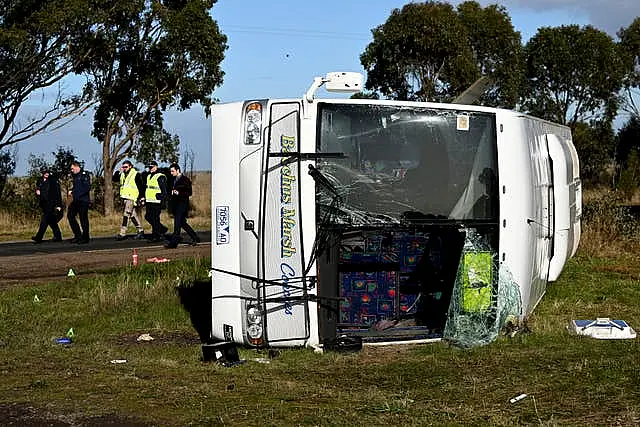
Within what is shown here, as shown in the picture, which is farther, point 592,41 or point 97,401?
point 592,41

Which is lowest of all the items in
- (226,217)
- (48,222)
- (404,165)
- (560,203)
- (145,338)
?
(145,338)

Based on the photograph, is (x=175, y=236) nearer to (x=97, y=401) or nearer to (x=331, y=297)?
(x=331, y=297)

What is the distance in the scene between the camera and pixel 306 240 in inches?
396

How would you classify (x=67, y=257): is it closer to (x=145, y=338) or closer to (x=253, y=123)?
(x=145, y=338)

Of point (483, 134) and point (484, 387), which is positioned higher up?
point (483, 134)

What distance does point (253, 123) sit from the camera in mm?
10141

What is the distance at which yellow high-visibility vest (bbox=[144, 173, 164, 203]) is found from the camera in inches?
899

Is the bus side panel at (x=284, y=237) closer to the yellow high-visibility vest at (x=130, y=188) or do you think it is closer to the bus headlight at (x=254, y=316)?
the bus headlight at (x=254, y=316)

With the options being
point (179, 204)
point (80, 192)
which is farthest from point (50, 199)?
point (179, 204)

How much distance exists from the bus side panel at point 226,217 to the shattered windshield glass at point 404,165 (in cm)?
84

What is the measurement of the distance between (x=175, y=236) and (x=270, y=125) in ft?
39.3

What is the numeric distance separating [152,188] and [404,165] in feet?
44.1

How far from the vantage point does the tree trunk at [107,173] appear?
3856 centimetres

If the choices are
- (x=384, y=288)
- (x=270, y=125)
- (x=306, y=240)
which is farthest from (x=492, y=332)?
(x=270, y=125)
